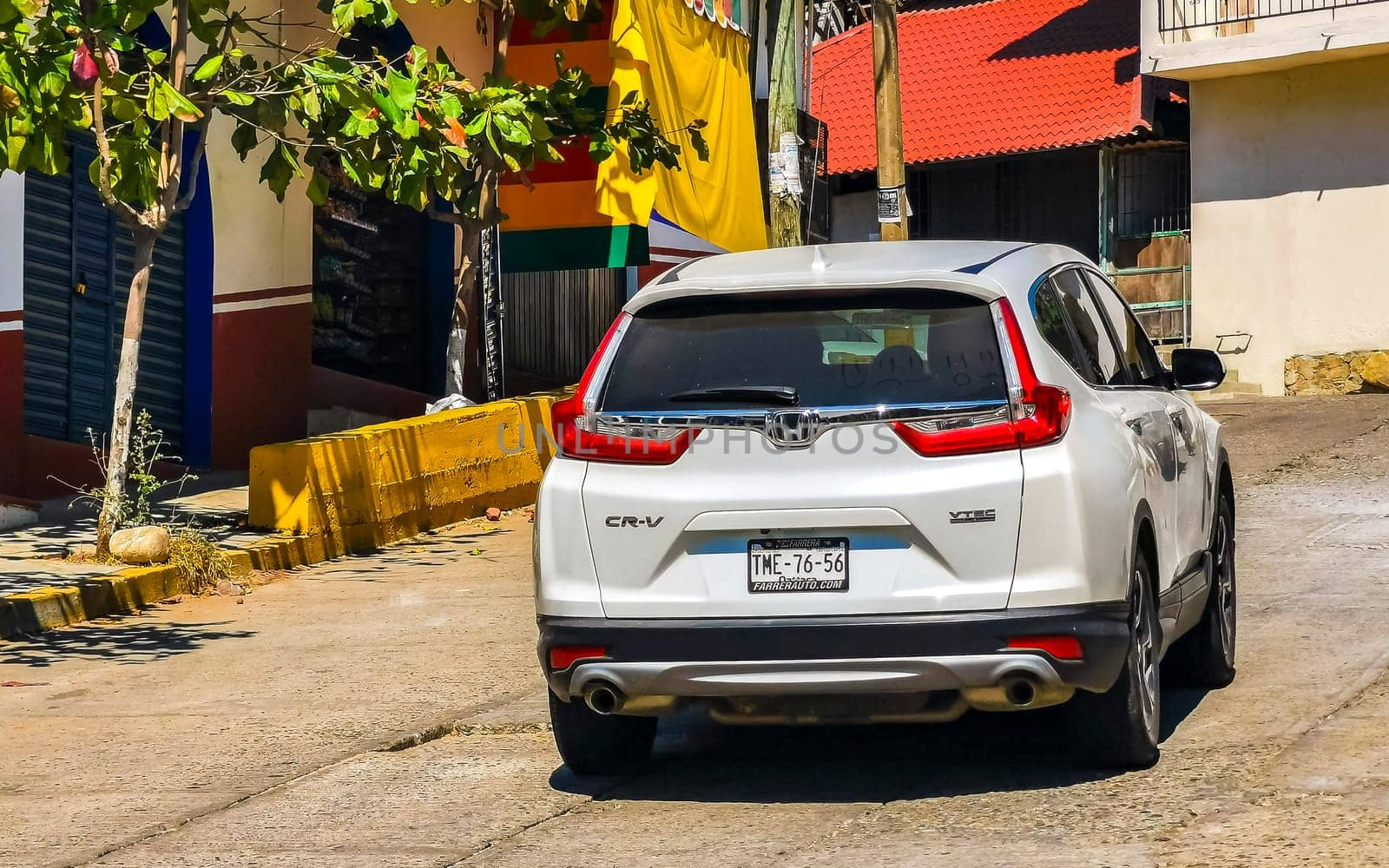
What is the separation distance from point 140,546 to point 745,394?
21.1 ft

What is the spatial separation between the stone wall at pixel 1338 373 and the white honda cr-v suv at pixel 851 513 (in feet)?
57.4

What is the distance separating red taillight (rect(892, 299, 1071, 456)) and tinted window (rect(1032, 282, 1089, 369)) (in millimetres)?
383

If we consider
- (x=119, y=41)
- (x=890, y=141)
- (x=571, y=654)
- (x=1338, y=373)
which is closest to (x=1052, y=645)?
(x=571, y=654)

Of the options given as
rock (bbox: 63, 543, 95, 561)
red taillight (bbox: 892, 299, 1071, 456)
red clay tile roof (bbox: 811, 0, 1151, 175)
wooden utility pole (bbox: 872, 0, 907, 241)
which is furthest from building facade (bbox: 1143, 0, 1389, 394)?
red taillight (bbox: 892, 299, 1071, 456)

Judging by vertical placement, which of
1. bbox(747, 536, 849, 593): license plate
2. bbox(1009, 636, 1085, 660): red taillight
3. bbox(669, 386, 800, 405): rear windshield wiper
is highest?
bbox(669, 386, 800, 405): rear windshield wiper

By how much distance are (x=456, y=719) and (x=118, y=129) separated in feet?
18.1

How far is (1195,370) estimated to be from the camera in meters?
7.42

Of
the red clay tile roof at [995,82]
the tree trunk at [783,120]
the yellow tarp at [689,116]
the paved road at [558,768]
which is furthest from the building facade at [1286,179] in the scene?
the paved road at [558,768]

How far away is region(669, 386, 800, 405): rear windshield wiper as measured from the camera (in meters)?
5.96

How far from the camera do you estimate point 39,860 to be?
5805 mm

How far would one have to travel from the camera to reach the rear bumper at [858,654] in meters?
5.71

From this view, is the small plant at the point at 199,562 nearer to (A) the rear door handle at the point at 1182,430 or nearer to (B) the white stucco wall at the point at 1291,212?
(A) the rear door handle at the point at 1182,430

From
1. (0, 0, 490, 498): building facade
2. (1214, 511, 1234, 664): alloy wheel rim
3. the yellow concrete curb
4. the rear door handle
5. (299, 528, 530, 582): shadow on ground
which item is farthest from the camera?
(0, 0, 490, 498): building facade

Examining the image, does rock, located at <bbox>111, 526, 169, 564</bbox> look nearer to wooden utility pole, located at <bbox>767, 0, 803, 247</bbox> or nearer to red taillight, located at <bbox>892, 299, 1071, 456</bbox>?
red taillight, located at <bbox>892, 299, 1071, 456</bbox>
